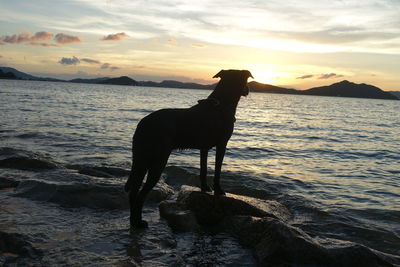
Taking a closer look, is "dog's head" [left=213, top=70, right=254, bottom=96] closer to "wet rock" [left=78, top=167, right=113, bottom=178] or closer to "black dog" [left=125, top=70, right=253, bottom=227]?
"black dog" [left=125, top=70, right=253, bottom=227]

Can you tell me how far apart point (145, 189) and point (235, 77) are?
3066 millimetres

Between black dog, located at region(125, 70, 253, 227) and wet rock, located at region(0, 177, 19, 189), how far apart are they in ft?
13.7

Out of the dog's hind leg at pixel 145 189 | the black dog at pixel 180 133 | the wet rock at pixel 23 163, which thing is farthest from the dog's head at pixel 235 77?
the wet rock at pixel 23 163

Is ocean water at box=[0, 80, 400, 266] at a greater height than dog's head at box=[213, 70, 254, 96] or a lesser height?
lesser

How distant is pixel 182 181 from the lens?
1191cm

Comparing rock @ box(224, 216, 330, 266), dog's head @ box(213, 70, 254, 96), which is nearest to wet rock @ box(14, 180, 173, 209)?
rock @ box(224, 216, 330, 266)

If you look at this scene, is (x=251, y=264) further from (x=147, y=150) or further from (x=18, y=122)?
(x=18, y=122)

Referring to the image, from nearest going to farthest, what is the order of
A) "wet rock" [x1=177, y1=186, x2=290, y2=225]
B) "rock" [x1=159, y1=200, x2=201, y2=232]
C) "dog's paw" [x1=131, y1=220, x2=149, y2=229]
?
"dog's paw" [x1=131, y1=220, x2=149, y2=229] < "rock" [x1=159, y1=200, x2=201, y2=232] < "wet rock" [x1=177, y1=186, x2=290, y2=225]

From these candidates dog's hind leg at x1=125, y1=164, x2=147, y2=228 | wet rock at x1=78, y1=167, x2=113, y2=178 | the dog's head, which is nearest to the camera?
dog's hind leg at x1=125, y1=164, x2=147, y2=228

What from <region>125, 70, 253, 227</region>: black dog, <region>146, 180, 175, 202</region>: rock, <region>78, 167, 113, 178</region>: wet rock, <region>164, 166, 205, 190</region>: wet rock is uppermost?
<region>125, 70, 253, 227</region>: black dog

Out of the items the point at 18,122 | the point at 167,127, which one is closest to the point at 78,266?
the point at 167,127

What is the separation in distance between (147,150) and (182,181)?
5.95 metres

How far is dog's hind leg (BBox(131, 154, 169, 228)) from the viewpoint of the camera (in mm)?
6270

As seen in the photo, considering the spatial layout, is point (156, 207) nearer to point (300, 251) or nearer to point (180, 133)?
point (180, 133)
